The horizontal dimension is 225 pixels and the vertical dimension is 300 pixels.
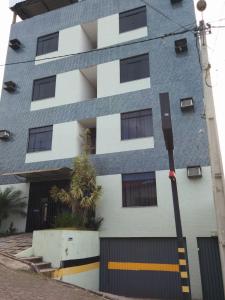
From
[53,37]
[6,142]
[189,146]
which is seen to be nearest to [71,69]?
[53,37]

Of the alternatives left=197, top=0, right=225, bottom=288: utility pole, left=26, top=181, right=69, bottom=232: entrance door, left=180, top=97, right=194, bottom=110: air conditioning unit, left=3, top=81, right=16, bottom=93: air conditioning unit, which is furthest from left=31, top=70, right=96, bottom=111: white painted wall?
left=197, top=0, right=225, bottom=288: utility pole

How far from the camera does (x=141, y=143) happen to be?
50.5 ft

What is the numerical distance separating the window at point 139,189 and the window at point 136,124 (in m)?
2.20

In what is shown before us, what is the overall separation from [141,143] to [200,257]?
20.1ft

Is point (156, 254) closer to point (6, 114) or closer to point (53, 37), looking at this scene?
point (6, 114)

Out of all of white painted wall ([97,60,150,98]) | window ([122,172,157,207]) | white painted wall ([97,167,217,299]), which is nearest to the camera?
white painted wall ([97,167,217,299])

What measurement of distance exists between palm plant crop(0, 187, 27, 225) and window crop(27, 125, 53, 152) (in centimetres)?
277

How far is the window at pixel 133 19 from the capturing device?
59.0 feet

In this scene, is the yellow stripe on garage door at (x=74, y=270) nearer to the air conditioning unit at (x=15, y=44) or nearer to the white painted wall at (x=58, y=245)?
the white painted wall at (x=58, y=245)

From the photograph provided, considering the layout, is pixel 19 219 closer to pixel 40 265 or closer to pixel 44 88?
pixel 40 265

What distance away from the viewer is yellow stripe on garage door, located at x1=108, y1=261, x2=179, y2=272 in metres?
13.1

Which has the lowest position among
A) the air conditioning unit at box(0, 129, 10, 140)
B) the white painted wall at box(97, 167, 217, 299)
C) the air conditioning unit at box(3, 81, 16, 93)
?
the white painted wall at box(97, 167, 217, 299)

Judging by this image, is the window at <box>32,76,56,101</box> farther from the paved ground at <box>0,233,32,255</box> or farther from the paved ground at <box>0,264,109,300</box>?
the paved ground at <box>0,264,109,300</box>

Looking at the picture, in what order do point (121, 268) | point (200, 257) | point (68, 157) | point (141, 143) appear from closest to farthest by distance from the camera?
1. point (200, 257)
2. point (121, 268)
3. point (141, 143)
4. point (68, 157)
